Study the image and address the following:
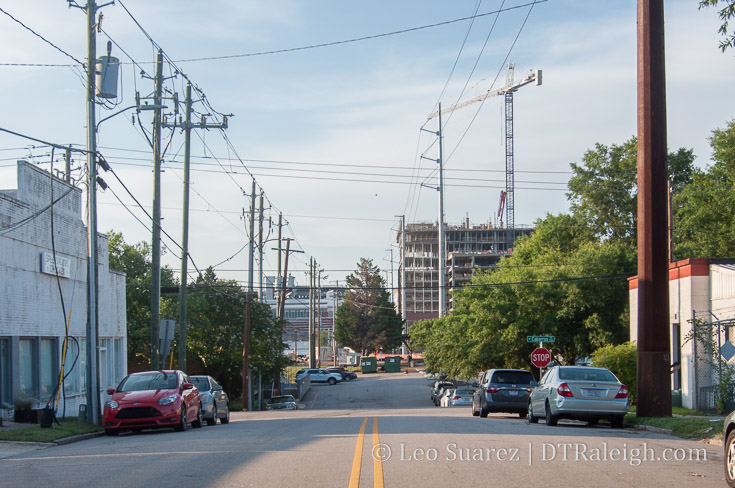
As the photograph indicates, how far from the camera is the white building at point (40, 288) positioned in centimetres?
2288

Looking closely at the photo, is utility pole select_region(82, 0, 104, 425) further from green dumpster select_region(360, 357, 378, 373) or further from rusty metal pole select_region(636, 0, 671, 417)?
green dumpster select_region(360, 357, 378, 373)

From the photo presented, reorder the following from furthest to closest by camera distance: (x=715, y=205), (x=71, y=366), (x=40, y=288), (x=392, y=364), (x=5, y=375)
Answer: (x=392, y=364) < (x=715, y=205) < (x=71, y=366) < (x=40, y=288) < (x=5, y=375)

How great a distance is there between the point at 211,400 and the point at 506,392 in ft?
29.2

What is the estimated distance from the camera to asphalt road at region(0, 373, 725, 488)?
990 cm

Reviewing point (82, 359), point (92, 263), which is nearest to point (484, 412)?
point (92, 263)

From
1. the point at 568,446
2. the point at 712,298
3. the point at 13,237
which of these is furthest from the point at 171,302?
the point at 568,446

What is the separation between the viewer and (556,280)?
138ft

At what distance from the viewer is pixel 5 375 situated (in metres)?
22.6

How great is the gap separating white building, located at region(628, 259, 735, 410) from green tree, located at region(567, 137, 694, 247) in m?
35.3

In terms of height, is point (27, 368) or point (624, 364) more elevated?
point (27, 368)

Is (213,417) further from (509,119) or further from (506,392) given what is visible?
(509,119)

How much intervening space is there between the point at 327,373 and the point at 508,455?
240ft

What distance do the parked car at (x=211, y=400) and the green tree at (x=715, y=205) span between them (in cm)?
3583

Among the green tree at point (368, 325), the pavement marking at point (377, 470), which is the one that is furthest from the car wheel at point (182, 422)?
the green tree at point (368, 325)
